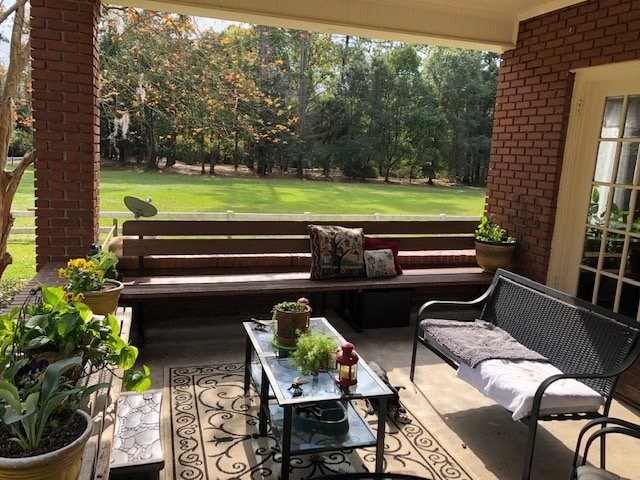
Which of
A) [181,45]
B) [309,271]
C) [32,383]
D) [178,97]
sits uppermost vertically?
[181,45]

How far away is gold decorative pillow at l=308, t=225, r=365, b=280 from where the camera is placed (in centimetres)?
422

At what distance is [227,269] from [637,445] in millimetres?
3161

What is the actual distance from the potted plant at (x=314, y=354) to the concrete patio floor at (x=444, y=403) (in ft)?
2.60

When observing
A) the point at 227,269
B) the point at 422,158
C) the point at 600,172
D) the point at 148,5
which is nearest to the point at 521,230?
the point at 600,172

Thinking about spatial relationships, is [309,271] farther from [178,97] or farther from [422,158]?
[422,158]

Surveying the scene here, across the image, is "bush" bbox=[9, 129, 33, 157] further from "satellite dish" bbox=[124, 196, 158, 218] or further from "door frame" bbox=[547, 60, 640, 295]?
"door frame" bbox=[547, 60, 640, 295]

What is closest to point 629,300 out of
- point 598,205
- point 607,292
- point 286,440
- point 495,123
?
point 607,292

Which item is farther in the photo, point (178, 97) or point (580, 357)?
point (178, 97)

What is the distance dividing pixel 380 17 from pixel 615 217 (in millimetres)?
2486

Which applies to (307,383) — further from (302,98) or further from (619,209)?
(302,98)

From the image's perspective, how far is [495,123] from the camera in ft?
16.0

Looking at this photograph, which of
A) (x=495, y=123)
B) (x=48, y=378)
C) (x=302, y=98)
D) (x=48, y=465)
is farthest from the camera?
(x=302, y=98)

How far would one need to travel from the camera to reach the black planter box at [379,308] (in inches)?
170

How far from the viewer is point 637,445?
275 centimetres
